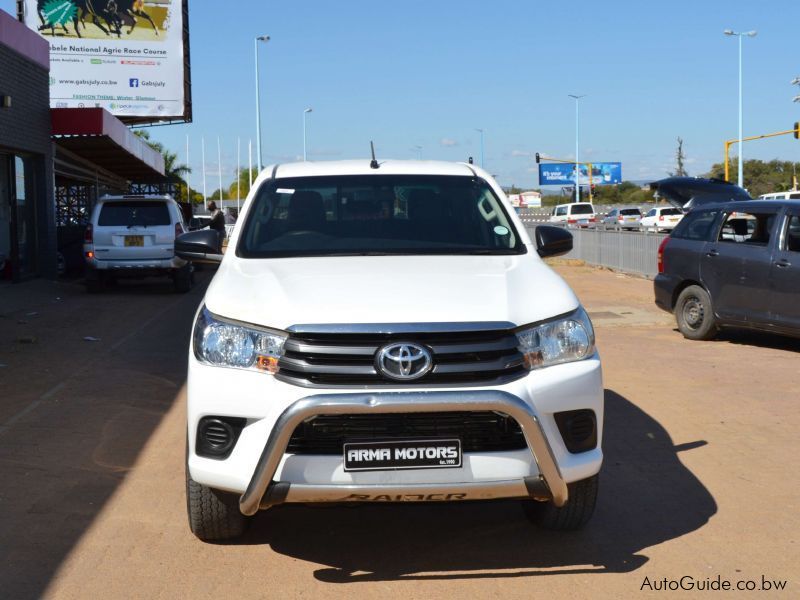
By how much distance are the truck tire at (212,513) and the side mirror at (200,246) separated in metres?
1.66

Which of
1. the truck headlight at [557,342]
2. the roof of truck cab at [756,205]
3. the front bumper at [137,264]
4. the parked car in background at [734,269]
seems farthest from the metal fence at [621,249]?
the truck headlight at [557,342]

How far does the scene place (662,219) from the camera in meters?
44.9

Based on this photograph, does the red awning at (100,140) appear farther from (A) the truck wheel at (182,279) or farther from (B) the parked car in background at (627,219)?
(B) the parked car in background at (627,219)

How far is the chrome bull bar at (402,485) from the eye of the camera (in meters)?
3.82

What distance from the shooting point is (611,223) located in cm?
5734

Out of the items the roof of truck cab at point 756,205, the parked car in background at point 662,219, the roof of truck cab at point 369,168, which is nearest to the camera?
the roof of truck cab at point 369,168

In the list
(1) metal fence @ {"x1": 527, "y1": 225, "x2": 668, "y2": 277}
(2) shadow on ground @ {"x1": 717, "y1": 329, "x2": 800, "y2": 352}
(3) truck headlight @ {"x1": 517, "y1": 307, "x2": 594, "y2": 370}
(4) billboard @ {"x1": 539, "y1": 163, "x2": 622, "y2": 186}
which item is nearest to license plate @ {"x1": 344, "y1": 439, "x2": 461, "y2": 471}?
(3) truck headlight @ {"x1": 517, "y1": 307, "x2": 594, "y2": 370}

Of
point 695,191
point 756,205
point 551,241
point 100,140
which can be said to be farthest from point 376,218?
point 100,140

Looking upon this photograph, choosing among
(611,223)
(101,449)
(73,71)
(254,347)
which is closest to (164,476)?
(101,449)

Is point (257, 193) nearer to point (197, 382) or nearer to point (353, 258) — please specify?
point (353, 258)

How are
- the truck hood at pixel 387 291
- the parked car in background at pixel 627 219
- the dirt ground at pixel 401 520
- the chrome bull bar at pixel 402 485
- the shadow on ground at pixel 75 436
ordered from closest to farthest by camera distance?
the chrome bull bar at pixel 402 485
the truck hood at pixel 387 291
the dirt ground at pixel 401 520
the shadow on ground at pixel 75 436
the parked car in background at pixel 627 219

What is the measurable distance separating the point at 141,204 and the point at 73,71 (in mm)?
17036

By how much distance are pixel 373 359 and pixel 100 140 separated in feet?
68.4

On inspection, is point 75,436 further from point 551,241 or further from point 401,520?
point 551,241
